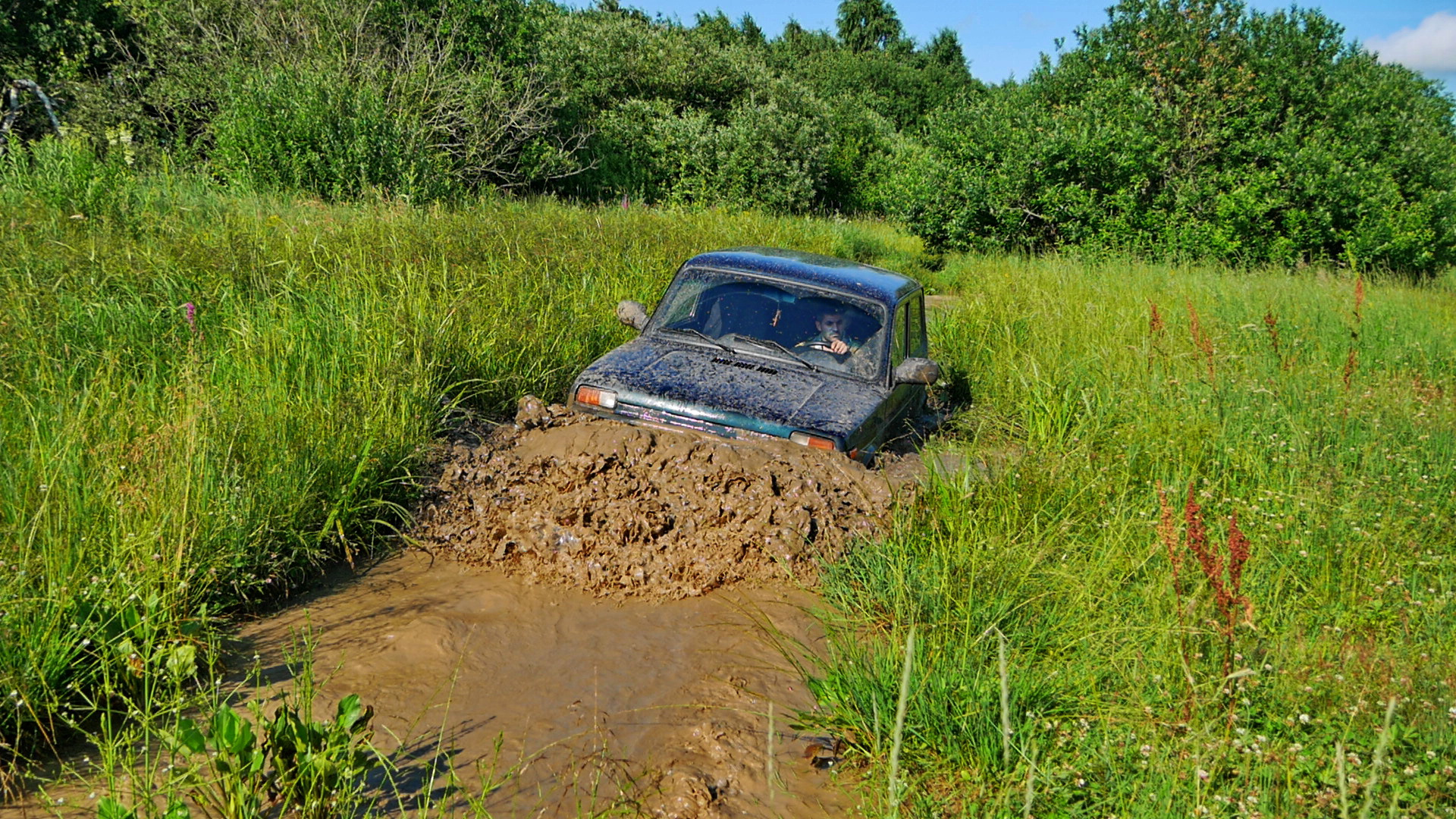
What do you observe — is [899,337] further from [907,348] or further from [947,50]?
[947,50]

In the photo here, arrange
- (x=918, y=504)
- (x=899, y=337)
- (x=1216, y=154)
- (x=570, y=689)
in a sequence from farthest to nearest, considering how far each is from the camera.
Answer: (x=1216, y=154) < (x=899, y=337) < (x=918, y=504) < (x=570, y=689)

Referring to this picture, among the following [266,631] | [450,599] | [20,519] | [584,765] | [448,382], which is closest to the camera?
[584,765]

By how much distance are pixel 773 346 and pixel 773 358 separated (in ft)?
0.34

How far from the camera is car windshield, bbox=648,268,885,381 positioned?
20.6 ft

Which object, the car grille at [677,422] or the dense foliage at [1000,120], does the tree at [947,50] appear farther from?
the car grille at [677,422]

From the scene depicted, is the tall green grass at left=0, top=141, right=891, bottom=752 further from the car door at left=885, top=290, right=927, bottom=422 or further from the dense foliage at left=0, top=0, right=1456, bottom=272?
the dense foliage at left=0, top=0, right=1456, bottom=272

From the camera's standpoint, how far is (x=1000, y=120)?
749 inches

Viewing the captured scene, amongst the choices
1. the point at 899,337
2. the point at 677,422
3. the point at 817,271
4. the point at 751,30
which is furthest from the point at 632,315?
the point at 751,30

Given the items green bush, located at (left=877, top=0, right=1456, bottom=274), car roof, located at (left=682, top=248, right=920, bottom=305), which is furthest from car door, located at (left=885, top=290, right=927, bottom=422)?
green bush, located at (left=877, top=0, right=1456, bottom=274)

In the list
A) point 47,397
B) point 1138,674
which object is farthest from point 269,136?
point 1138,674

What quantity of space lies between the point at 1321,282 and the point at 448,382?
12734 millimetres

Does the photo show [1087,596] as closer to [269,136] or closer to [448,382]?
[448,382]

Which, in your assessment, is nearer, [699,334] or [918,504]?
[918,504]

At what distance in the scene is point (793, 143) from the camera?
25375 millimetres
